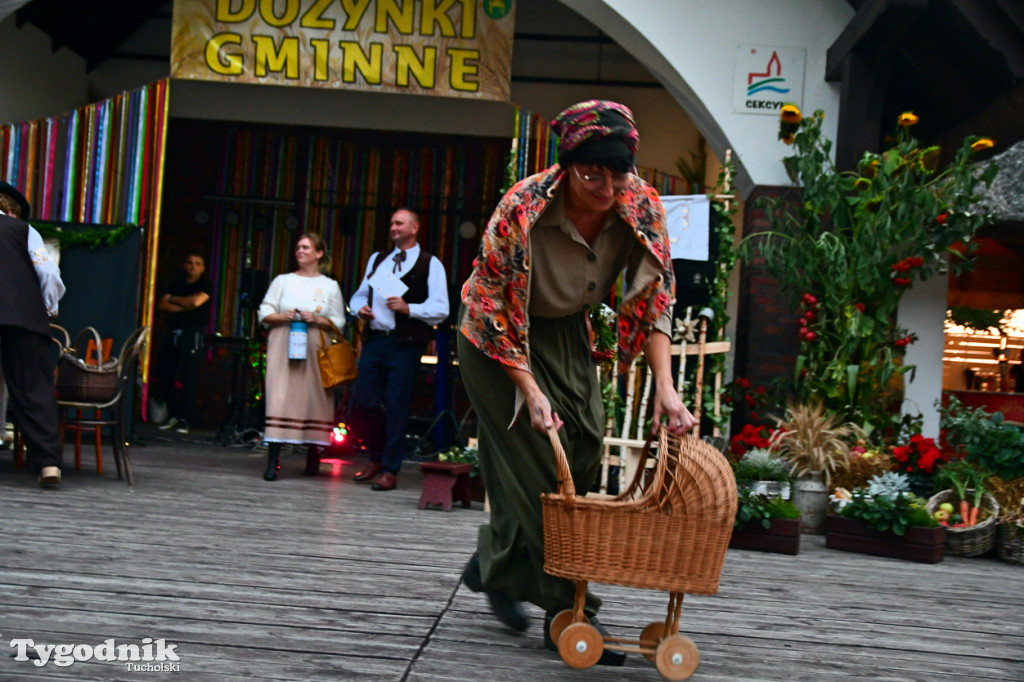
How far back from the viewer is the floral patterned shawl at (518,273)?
8.44ft

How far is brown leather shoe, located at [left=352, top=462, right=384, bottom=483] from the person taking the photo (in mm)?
6452

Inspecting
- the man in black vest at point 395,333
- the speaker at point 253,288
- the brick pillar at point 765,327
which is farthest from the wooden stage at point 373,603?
the speaker at point 253,288

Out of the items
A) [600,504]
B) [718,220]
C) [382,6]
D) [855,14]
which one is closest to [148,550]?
[600,504]

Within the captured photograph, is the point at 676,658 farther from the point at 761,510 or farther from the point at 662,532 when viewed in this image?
the point at 761,510

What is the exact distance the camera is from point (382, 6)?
743 centimetres

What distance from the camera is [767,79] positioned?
714cm

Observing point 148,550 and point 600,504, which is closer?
point 600,504

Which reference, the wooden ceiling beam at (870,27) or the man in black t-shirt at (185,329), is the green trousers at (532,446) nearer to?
the wooden ceiling beam at (870,27)

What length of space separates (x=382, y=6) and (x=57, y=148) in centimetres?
288

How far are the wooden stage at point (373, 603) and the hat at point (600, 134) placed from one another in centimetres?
132

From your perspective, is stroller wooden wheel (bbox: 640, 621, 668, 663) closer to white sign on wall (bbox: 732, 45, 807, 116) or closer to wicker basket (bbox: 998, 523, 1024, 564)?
wicker basket (bbox: 998, 523, 1024, 564)

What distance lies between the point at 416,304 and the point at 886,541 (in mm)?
2916

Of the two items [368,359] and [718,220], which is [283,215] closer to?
[368,359]
